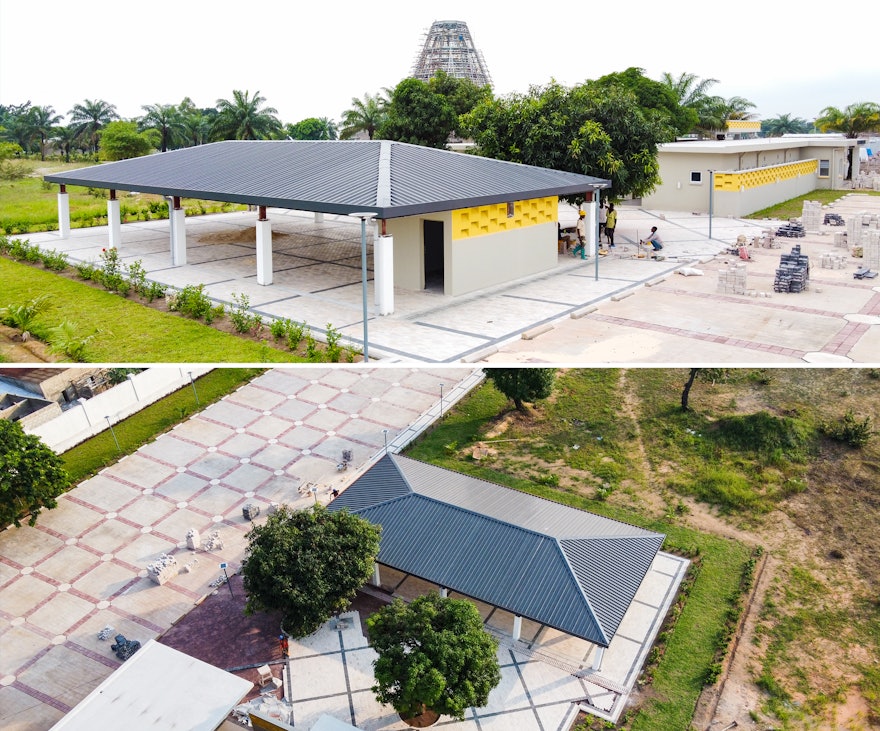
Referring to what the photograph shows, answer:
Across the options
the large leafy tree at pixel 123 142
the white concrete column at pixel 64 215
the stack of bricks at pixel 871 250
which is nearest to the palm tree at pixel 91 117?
the large leafy tree at pixel 123 142

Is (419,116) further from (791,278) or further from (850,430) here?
(850,430)

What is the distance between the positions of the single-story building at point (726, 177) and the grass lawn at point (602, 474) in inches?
524

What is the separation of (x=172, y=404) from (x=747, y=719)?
592 inches

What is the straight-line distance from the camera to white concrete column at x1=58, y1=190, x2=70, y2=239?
26.0m

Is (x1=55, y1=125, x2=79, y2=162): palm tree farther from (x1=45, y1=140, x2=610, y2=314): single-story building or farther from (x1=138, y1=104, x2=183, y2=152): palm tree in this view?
(x1=45, y1=140, x2=610, y2=314): single-story building

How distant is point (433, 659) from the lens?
1076 centimetres

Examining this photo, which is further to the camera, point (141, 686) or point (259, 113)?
point (259, 113)

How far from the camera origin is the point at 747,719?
1122 centimetres

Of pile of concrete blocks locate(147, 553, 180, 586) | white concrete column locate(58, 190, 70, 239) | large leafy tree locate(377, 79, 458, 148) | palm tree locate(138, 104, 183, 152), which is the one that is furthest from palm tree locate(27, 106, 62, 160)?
pile of concrete blocks locate(147, 553, 180, 586)

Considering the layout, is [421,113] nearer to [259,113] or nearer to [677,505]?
[259,113]

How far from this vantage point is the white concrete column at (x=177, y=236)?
21.9m

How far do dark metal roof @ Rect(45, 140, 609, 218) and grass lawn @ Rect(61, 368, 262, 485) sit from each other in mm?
4717

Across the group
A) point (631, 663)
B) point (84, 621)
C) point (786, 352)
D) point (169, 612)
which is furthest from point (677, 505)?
point (84, 621)

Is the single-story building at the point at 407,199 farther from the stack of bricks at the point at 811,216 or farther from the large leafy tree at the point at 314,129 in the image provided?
the large leafy tree at the point at 314,129
